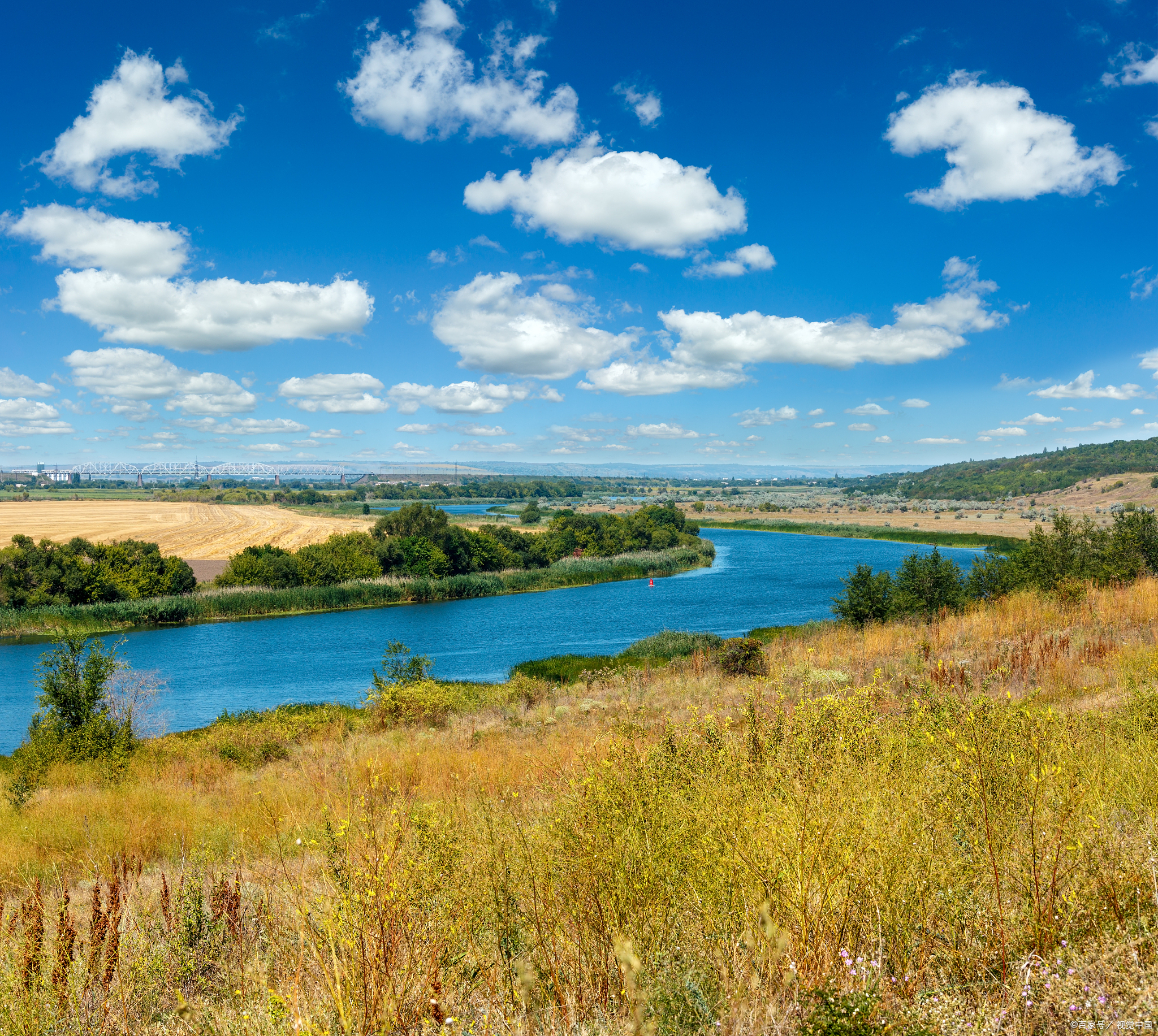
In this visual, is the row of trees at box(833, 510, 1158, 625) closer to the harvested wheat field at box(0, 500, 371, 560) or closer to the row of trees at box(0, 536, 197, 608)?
the row of trees at box(0, 536, 197, 608)

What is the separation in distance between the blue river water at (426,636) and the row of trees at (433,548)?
6097 mm

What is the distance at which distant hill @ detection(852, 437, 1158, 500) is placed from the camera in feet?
425

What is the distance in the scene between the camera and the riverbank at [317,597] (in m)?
42.0

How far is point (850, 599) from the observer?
27219mm

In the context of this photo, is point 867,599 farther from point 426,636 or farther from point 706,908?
point 706,908

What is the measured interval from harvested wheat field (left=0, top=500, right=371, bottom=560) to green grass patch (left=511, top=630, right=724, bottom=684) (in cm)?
4386

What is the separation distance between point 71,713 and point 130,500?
153m

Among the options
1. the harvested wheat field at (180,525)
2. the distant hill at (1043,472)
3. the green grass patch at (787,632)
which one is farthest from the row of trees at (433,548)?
the distant hill at (1043,472)

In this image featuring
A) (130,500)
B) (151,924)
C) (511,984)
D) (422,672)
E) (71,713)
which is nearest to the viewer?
(511,984)

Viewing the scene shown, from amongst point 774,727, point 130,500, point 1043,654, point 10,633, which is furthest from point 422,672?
point 130,500

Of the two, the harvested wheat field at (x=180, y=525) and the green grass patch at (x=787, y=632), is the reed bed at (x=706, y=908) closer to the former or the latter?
the green grass patch at (x=787, y=632)

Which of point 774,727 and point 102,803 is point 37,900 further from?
point 102,803

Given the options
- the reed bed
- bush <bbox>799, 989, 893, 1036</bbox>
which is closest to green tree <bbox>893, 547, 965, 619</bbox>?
the reed bed

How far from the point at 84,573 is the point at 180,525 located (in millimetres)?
47325
